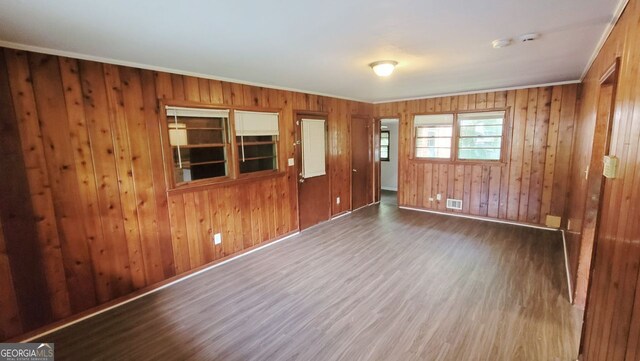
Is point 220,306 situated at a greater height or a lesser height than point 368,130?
lesser

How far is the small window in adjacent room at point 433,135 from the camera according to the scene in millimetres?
5488

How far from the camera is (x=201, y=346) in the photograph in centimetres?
221

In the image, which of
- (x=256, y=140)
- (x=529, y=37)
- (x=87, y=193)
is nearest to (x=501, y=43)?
(x=529, y=37)

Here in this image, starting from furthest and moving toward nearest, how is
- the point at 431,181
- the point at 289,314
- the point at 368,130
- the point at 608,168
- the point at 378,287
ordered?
1. the point at 368,130
2. the point at 431,181
3. the point at 378,287
4. the point at 289,314
5. the point at 608,168

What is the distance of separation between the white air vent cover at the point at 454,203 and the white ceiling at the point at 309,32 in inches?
109

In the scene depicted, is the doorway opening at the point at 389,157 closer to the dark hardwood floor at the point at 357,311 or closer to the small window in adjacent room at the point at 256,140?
the dark hardwood floor at the point at 357,311

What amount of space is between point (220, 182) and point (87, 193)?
133cm

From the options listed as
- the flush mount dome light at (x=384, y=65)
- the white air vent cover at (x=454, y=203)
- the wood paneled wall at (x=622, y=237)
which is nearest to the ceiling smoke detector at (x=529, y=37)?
the wood paneled wall at (x=622, y=237)

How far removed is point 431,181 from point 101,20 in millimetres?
5492

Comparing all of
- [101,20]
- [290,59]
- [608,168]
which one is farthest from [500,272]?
[101,20]

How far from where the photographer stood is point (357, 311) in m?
2.59

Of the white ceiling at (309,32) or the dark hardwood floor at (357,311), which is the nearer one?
the white ceiling at (309,32)

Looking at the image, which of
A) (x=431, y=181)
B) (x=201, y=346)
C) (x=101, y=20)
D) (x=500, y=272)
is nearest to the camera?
(x=101, y=20)

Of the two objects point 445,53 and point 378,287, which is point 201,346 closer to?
point 378,287
